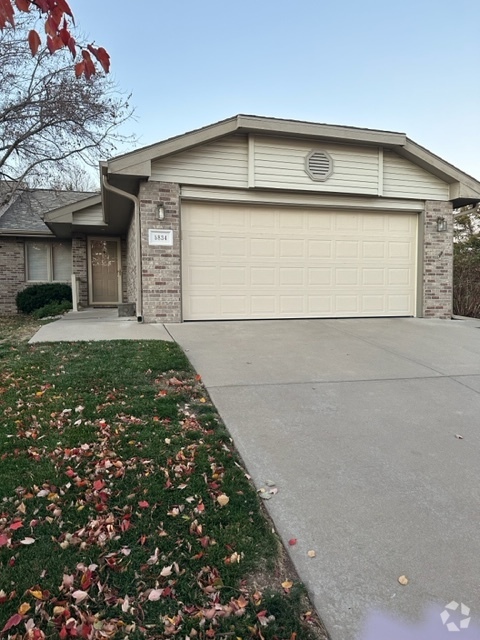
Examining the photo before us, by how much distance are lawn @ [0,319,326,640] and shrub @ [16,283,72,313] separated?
1127 centimetres

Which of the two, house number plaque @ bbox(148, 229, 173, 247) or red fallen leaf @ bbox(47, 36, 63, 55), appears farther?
house number plaque @ bbox(148, 229, 173, 247)

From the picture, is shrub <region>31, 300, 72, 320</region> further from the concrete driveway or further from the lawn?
the lawn

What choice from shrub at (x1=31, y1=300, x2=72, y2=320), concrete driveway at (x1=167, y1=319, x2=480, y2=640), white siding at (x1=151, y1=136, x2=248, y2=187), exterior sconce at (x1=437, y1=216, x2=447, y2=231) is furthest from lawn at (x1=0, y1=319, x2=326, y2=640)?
shrub at (x1=31, y1=300, x2=72, y2=320)

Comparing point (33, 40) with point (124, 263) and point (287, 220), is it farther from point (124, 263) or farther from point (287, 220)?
point (124, 263)

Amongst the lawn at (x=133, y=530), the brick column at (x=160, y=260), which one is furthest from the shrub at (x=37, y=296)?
the lawn at (x=133, y=530)

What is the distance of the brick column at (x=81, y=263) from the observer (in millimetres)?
14500

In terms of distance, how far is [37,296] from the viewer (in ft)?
46.7

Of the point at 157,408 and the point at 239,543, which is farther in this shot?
the point at 157,408

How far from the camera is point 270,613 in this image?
1.70m

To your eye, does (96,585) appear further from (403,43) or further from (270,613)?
(403,43)

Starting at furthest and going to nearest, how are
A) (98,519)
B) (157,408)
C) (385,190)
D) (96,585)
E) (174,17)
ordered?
(385,190) → (174,17) → (157,408) → (98,519) → (96,585)

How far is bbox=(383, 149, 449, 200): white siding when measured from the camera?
30.2ft

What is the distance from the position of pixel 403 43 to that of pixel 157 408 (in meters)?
10.1

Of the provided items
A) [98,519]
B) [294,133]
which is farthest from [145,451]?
[294,133]
